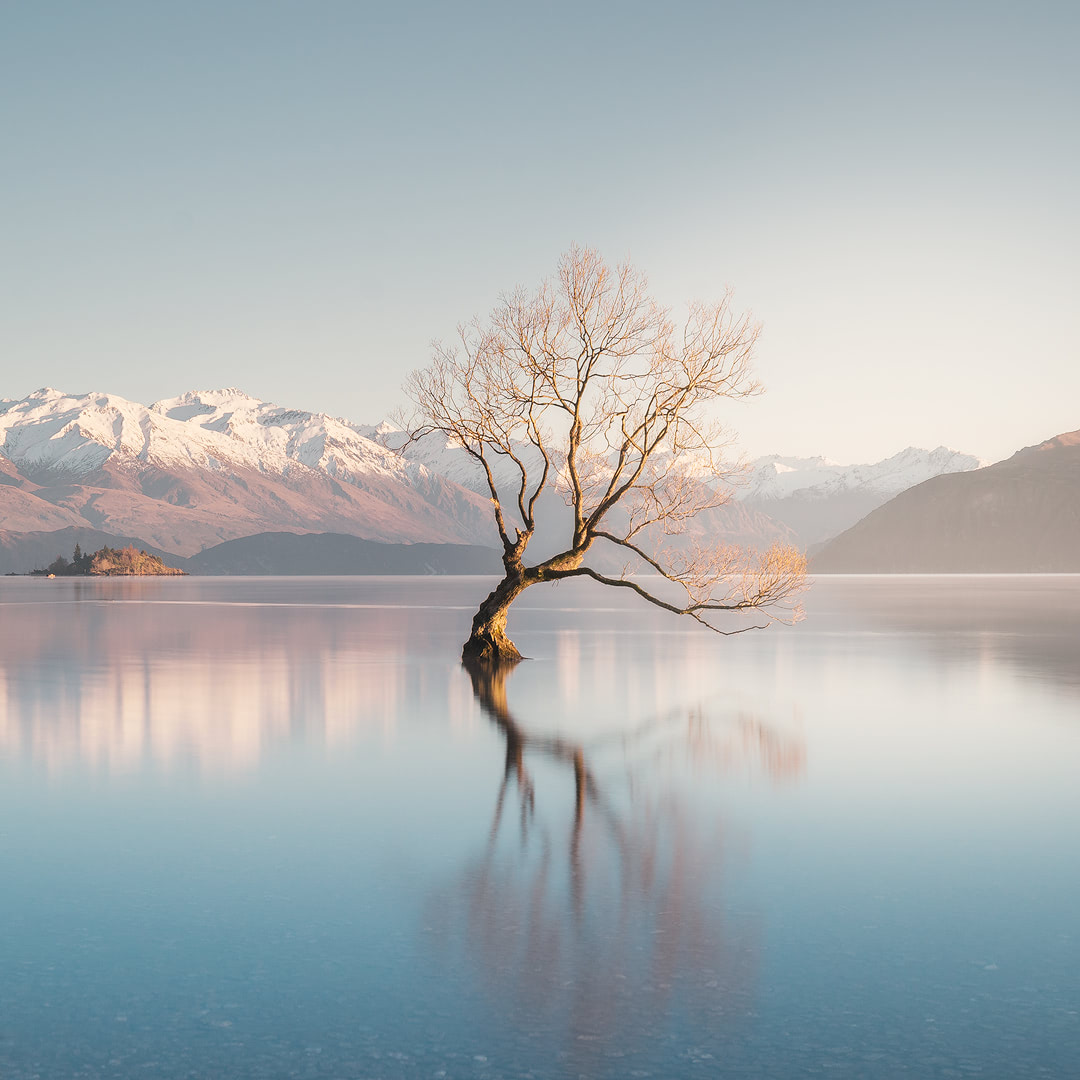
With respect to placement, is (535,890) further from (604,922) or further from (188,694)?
(188,694)

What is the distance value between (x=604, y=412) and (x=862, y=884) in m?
26.1

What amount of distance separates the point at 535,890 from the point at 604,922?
110cm

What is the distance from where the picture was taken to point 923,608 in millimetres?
87125

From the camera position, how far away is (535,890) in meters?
9.72

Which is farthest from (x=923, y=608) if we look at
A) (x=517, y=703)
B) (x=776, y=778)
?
(x=776, y=778)

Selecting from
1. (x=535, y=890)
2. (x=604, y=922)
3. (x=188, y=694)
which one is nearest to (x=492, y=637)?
(x=188, y=694)

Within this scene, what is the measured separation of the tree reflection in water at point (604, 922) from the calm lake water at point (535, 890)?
1.3 inches

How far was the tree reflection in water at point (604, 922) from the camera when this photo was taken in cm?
689

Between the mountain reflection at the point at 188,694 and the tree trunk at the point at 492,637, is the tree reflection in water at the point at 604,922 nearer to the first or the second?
the mountain reflection at the point at 188,694

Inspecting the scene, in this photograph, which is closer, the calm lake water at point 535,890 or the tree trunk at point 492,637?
the calm lake water at point 535,890

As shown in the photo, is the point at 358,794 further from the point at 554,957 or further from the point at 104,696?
the point at 104,696

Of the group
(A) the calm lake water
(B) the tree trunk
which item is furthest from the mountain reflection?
(B) the tree trunk

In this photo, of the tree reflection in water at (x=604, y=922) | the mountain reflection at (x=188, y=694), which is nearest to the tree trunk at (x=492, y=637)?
the mountain reflection at (x=188, y=694)

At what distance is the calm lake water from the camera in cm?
666
